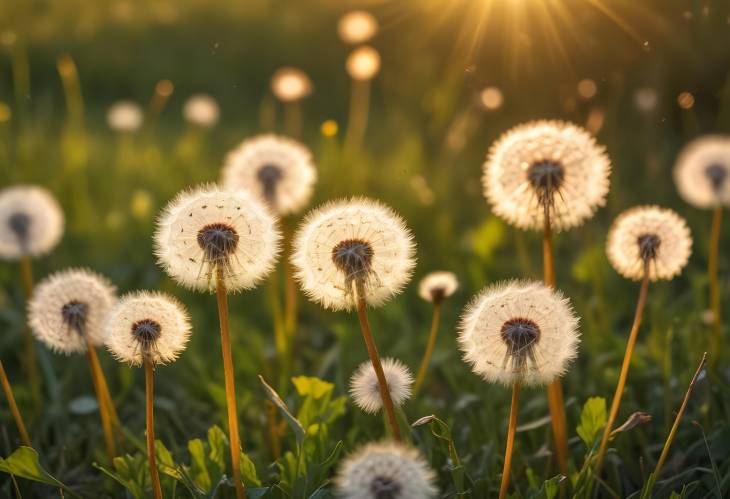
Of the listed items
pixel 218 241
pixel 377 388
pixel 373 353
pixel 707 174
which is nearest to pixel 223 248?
pixel 218 241

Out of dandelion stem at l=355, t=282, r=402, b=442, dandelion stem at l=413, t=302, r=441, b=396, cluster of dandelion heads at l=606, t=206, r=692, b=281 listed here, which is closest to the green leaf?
cluster of dandelion heads at l=606, t=206, r=692, b=281

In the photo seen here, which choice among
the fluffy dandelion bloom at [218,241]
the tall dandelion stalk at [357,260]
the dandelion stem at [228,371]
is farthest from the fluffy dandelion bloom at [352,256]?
the dandelion stem at [228,371]

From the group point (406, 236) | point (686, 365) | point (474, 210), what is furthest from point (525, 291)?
point (474, 210)

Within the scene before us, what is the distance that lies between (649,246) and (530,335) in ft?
1.80

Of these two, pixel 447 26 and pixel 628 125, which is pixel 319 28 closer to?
pixel 447 26

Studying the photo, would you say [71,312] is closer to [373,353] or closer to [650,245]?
[373,353]

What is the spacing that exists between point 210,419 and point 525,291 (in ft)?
5.34

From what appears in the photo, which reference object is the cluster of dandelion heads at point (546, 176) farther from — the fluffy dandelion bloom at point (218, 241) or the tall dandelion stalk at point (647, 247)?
the fluffy dandelion bloom at point (218, 241)

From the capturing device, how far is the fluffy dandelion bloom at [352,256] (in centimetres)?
200

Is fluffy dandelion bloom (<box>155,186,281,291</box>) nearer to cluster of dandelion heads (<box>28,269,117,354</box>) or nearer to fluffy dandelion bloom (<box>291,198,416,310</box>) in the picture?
fluffy dandelion bloom (<box>291,198,416,310</box>)

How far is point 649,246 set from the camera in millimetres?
2273

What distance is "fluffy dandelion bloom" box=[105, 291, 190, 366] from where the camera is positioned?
80.4 inches

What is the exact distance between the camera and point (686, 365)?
Result: 10.6 ft

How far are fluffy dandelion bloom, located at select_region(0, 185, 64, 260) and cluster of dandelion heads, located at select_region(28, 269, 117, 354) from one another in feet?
2.85
